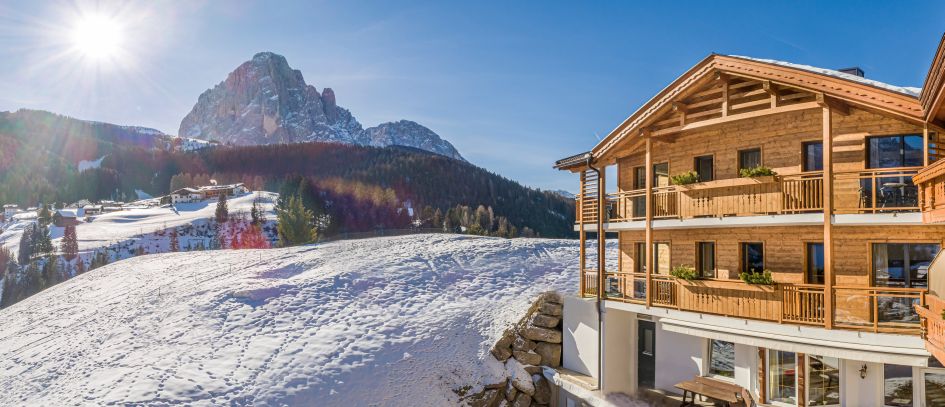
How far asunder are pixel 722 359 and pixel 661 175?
19.2 feet

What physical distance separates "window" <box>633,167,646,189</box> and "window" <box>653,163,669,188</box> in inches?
20.4

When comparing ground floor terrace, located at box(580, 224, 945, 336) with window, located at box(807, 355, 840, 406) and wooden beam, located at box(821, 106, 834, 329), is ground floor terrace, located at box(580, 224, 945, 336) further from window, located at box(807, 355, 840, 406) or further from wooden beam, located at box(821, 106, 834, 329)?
window, located at box(807, 355, 840, 406)

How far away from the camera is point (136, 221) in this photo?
106875 millimetres

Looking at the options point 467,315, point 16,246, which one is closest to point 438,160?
point 16,246

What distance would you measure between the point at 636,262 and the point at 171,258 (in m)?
28.3

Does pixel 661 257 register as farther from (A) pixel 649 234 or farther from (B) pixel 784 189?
(B) pixel 784 189

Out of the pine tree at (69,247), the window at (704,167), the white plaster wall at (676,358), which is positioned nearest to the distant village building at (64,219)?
the pine tree at (69,247)

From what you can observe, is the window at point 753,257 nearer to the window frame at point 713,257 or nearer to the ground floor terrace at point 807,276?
the ground floor terrace at point 807,276

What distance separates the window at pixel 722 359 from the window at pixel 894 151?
5.96 m

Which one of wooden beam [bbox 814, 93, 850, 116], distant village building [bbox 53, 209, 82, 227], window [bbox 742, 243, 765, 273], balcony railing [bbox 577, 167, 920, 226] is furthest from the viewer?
distant village building [bbox 53, 209, 82, 227]

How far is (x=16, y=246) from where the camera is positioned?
4390 inches

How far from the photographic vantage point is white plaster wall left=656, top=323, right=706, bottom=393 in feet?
51.1

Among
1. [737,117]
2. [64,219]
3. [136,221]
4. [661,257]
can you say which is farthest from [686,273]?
[64,219]

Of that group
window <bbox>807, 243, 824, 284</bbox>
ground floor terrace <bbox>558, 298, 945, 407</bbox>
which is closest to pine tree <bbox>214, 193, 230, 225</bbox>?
ground floor terrace <bbox>558, 298, 945, 407</bbox>
